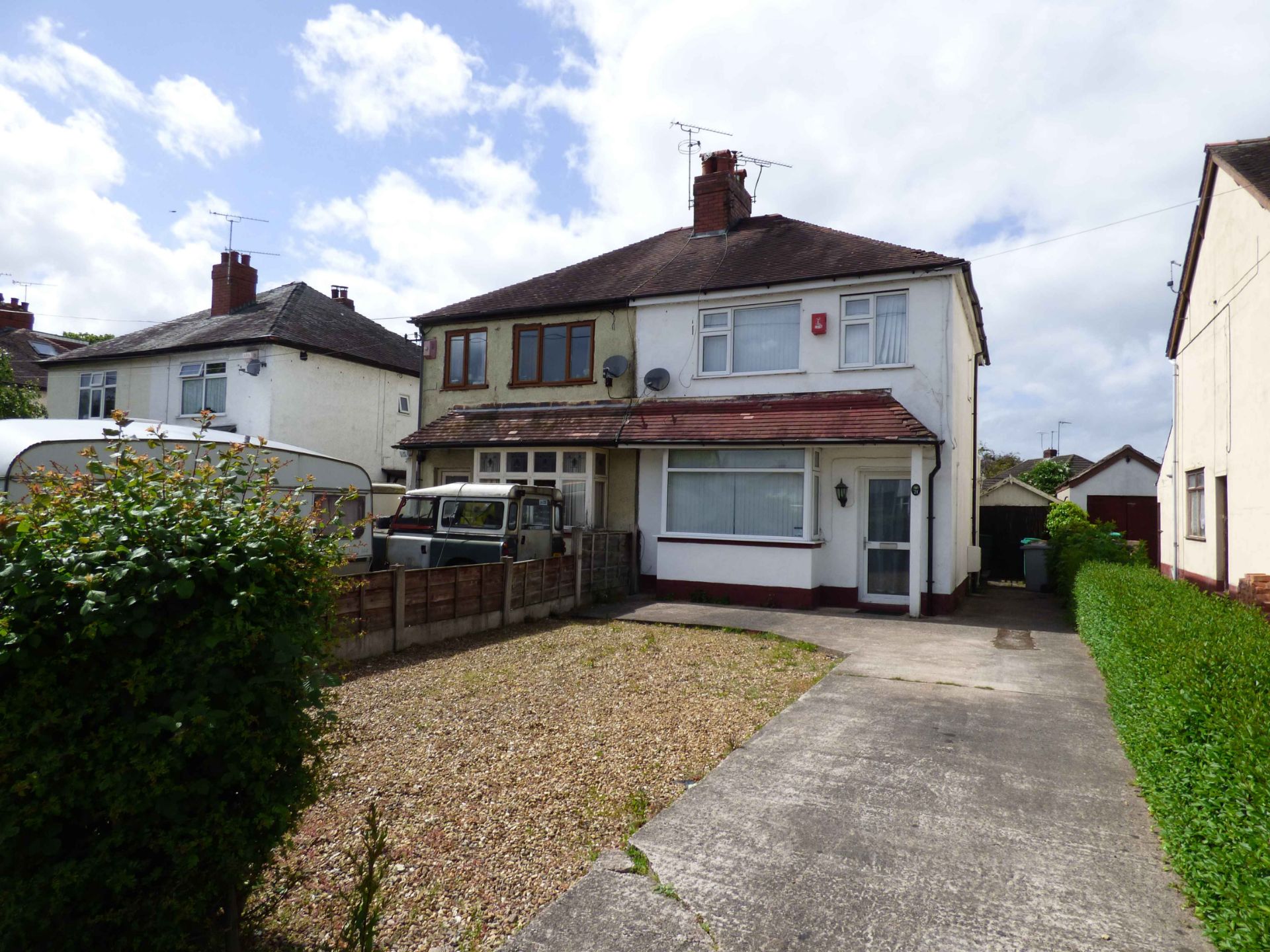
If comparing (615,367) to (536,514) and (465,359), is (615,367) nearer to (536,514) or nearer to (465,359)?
(465,359)

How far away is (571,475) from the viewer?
49.9 ft

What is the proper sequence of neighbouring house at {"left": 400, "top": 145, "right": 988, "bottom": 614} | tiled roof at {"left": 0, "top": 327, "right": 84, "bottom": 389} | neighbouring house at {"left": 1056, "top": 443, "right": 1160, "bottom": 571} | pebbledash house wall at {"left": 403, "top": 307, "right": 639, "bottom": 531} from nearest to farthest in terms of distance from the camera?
neighbouring house at {"left": 400, "top": 145, "right": 988, "bottom": 614}, pebbledash house wall at {"left": 403, "top": 307, "right": 639, "bottom": 531}, neighbouring house at {"left": 1056, "top": 443, "right": 1160, "bottom": 571}, tiled roof at {"left": 0, "top": 327, "right": 84, "bottom": 389}

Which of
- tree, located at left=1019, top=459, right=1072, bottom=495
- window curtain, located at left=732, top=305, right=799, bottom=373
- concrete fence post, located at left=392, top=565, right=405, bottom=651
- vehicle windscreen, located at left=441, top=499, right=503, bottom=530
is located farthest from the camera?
tree, located at left=1019, top=459, right=1072, bottom=495

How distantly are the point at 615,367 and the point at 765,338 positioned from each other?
2.96 metres

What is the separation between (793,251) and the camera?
49.9ft

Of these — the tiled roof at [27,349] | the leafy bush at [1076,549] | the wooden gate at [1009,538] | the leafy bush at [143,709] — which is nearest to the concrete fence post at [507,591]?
the leafy bush at [143,709]

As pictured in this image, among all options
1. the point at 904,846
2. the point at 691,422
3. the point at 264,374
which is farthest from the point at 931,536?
the point at 264,374

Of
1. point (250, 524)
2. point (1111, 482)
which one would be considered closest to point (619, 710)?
point (250, 524)

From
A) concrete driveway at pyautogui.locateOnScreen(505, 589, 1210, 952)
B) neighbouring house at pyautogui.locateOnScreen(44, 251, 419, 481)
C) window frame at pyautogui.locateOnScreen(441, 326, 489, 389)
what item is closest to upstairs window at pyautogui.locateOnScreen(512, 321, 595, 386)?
window frame at pyautogui.locateOnScreen(441, 326, 489, 389)

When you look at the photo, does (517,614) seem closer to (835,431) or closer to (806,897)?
(835,431)

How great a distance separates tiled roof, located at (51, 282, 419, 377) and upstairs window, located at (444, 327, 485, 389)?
18.9 ft

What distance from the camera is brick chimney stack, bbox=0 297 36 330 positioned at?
3784 cm

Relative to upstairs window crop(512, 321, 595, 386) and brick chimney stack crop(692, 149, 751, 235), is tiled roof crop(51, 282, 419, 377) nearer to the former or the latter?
upstairs window crop(512, 321, 595, 386)

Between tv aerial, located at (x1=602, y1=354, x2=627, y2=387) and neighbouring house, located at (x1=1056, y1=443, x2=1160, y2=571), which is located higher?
tv aerial, located at (x1=602, y1=354, x2=627, y2=387)
